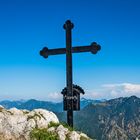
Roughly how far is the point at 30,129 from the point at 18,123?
0.71m

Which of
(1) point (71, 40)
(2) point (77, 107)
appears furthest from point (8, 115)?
(1) point (71, 40)

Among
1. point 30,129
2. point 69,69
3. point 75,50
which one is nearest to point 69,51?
point 75,50

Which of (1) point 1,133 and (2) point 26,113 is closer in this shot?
(1) point 1,133

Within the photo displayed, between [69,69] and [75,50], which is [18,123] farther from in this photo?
[75,50]

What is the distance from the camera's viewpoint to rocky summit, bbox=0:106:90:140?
18281mm

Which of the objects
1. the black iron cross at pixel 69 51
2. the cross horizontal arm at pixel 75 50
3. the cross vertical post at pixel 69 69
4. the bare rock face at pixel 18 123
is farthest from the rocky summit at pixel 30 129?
the cross horizontal arm at pixel 75 50

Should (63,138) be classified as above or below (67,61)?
below

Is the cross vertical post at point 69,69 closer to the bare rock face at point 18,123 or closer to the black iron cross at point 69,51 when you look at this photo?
the black iron cross at point 69,51

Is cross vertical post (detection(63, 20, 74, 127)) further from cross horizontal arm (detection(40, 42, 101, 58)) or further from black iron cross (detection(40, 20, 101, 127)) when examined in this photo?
cross horizontal arm (detection(40, 42, 101, 58))

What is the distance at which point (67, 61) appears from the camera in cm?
1931

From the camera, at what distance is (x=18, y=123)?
18.6m

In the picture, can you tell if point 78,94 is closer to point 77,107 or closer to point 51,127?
point 77,107

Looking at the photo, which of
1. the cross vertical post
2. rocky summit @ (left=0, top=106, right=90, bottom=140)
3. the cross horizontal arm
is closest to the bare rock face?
rocky summit @ (left=0, top=106, right=90, bottom=140)

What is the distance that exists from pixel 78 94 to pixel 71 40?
118 inches
